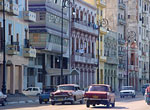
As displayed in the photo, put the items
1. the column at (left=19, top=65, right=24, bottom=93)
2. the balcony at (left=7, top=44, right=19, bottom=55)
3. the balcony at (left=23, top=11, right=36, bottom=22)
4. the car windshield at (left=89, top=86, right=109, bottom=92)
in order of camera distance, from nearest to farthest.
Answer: the car windshield at (left=89, top=86, right=109, bottom=92) → the balcony at (left=7, top=44, right=19, bottom=55) → the column at (left=19, top=65, right=24, bottom=93) → the balcony at (left=23, top=11, right=36, bottom=22)

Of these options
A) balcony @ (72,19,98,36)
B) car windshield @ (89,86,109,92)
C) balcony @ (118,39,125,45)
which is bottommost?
car windshield @ (89,86,109,92)

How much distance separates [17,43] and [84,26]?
88.1 ft

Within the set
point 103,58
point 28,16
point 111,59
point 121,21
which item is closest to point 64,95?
point 28,16

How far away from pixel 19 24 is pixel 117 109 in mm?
30477

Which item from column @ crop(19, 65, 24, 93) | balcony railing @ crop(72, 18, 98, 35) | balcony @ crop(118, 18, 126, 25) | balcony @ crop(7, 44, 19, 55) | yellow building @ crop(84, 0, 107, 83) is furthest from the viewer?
balcony @ crop(118, 18, 126, 25)

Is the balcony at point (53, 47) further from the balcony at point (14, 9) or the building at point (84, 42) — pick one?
the balcony at point (14, 9)

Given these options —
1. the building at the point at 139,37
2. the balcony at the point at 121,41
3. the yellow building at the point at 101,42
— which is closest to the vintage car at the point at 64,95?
the yellow building at the point at 101,42

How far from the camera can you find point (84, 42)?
8644cm

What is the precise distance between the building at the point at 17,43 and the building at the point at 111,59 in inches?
1374

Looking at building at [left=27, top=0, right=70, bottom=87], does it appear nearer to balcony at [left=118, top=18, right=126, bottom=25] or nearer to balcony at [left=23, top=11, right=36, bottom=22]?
balcony at [left=23, top=11, right=36, bottom=22]

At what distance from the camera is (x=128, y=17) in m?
120

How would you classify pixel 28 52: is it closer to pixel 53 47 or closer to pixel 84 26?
pixel 53 47

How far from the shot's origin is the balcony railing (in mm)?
80044

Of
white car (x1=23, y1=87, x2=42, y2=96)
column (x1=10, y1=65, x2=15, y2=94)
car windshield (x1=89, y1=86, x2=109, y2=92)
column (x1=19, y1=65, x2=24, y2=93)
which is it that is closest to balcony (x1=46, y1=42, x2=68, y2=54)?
column (x1=19, y1=65, x2=24, y2=93)
